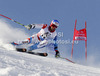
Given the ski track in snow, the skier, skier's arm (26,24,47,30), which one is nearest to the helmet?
the skier

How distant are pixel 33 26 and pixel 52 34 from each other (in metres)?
1.35

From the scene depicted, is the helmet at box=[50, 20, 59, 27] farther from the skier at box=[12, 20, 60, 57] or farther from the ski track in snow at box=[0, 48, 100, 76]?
the ski track in snow at box=[0, 48, 100, 76]

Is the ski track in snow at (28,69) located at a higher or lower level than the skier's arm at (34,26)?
lower

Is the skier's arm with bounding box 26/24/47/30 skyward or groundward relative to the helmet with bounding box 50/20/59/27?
groundward

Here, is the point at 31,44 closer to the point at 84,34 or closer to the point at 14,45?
the point at 14,45

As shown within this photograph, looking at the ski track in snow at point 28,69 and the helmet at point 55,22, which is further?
the helmet at point 55,22

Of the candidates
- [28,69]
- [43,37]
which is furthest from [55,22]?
[28,69]

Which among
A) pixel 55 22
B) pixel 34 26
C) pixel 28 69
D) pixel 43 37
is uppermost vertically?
pixel 55 22

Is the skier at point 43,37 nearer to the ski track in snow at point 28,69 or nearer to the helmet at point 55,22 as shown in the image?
the helmet at point 55,22

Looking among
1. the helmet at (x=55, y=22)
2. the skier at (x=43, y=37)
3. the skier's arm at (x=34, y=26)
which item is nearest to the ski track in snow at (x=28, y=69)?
the skier's arm at (x=34, y=26)

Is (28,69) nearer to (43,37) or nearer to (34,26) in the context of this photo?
(34,26)

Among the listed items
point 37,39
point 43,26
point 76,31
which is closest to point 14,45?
point 37,39

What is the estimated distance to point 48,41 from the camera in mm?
8023

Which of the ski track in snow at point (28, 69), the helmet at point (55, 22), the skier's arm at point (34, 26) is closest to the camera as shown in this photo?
the ski track in snow at point (28, 69)
